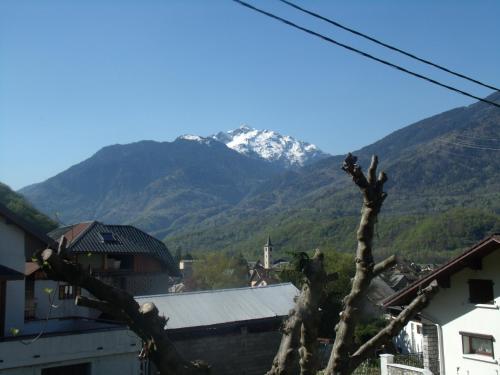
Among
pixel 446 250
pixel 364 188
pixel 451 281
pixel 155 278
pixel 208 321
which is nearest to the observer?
pixel 364 188

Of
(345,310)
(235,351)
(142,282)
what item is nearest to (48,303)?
(235,351)

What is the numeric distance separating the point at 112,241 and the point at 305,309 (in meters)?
38.8

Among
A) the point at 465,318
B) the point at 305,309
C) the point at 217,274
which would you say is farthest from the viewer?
the point at 217,274

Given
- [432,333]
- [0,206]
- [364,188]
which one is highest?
[0,206]

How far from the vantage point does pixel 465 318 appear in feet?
65.3

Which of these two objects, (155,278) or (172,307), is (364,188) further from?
(155,278)

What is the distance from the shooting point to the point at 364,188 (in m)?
6.07

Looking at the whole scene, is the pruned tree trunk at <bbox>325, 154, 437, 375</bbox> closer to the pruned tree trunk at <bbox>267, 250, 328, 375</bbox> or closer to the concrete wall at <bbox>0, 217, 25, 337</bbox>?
the pruned tree trunk at <bbox>267, 250, 328, 375</bbox>

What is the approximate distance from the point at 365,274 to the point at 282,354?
1400 millimetres

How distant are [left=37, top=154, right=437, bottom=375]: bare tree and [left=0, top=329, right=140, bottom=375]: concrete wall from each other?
13.1 m

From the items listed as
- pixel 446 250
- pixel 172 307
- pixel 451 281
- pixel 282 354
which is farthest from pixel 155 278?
pixel 446 250

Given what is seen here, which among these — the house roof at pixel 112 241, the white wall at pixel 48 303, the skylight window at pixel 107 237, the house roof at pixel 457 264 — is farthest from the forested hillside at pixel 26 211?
the house roof at pixel 457 264

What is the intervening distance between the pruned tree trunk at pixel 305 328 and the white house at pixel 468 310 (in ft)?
43.9

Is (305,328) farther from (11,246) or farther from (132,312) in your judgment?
(11,246)
